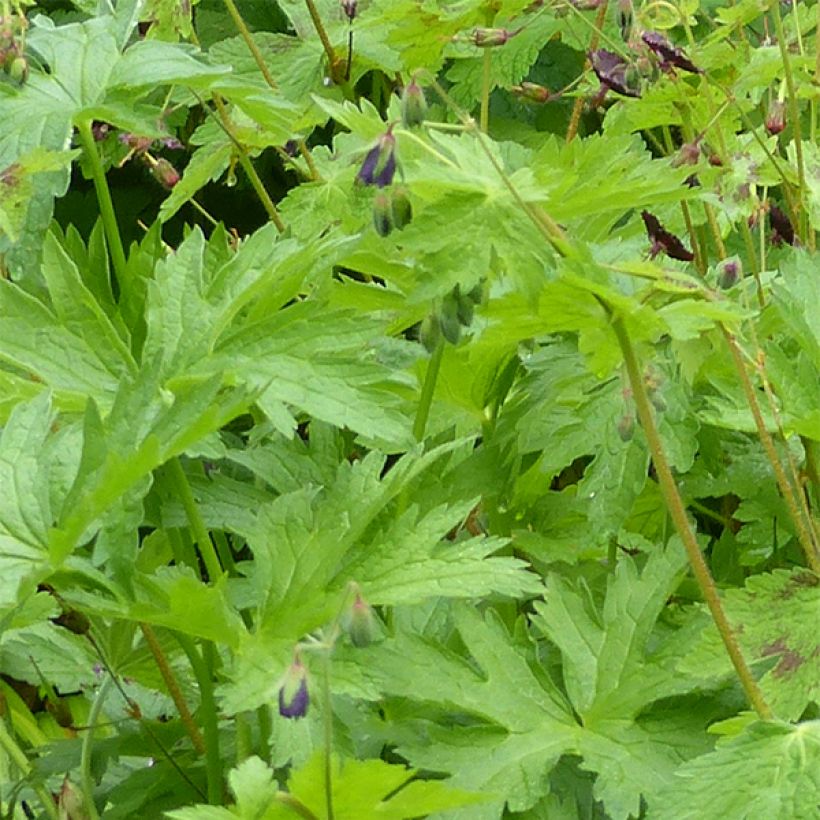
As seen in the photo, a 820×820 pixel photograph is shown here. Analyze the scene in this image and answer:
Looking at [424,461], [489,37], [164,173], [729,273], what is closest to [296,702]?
[424,461]

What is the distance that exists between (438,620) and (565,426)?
0.64 feet

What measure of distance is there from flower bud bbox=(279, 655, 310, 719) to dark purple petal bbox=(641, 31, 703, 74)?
60 centimetres

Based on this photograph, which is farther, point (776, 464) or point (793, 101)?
point (793, 101)

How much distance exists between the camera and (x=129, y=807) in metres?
1.12

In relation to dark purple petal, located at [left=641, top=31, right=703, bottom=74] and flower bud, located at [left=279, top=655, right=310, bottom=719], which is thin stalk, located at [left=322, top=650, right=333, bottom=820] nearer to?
flower bud, located at [left=279, top=655, right=310, bottom=719]

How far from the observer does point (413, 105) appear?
959mm

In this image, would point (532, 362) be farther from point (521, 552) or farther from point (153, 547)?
point (153, 547)

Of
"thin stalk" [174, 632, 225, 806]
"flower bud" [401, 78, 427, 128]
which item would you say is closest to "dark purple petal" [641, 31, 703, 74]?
"flower bud" [401, 78, 427, 128]

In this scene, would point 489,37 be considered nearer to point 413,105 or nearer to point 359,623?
point 413,105

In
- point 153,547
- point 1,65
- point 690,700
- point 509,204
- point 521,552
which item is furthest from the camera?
point 153,547

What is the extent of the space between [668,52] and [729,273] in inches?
7.3

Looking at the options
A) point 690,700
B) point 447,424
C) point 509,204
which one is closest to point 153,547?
point 447,424

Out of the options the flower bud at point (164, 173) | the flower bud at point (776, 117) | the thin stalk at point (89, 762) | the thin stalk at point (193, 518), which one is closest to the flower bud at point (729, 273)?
the flower bud at point (776, 117)

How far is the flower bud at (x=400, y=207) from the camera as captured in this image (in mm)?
920
